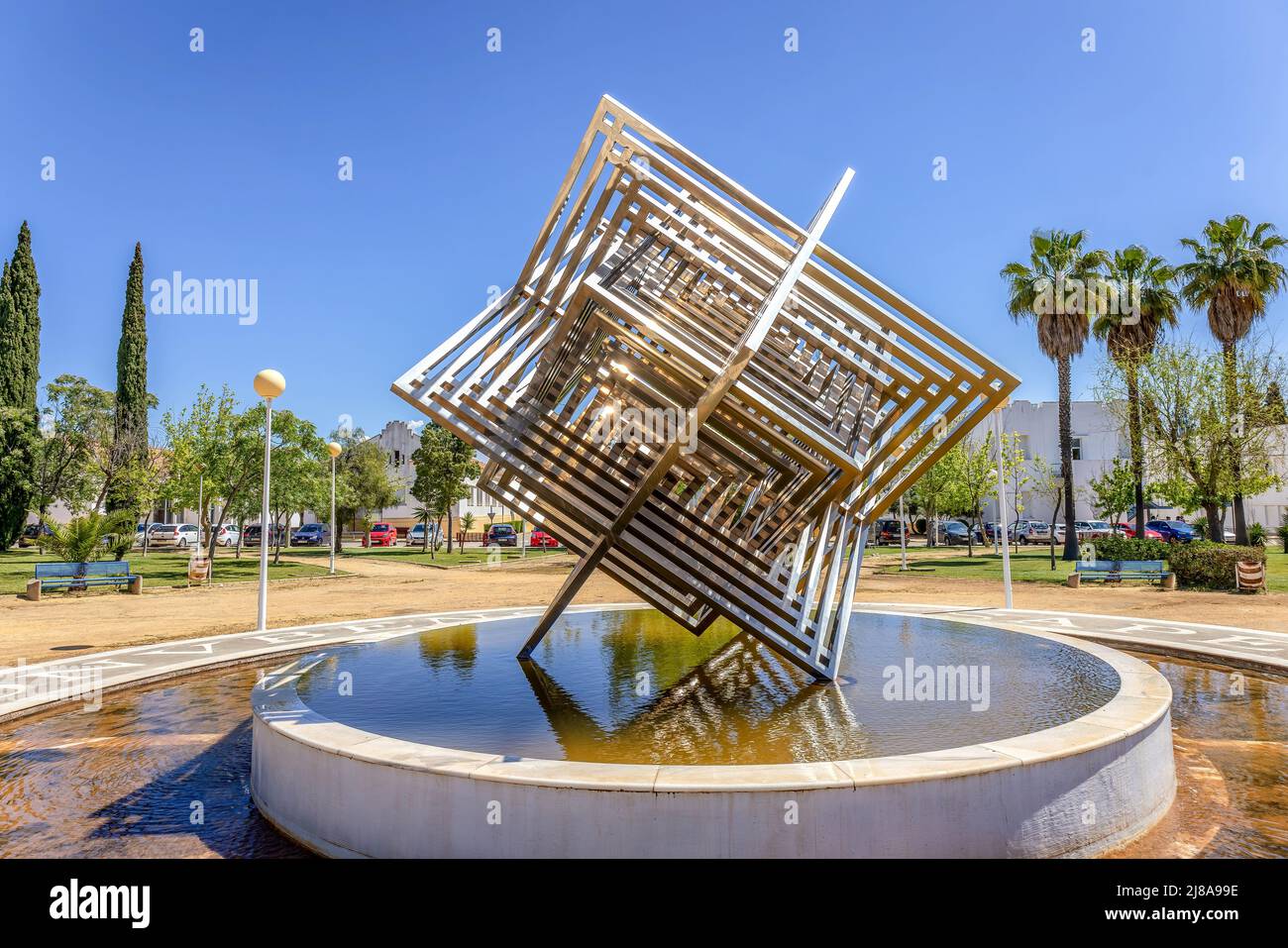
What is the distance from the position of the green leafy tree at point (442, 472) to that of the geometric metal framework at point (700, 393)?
135 ft

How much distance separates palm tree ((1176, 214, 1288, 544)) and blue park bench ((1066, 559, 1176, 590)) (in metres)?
13.3

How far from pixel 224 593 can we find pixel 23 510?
3458cm

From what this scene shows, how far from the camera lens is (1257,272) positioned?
112 feet

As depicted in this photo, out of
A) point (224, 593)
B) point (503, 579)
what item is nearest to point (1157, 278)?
point (503, 579)

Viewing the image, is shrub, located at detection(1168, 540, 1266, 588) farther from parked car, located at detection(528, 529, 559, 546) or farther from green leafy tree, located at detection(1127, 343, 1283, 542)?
parked car, located at detection(528, 529, 559, 546)

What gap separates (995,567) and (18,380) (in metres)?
54.9

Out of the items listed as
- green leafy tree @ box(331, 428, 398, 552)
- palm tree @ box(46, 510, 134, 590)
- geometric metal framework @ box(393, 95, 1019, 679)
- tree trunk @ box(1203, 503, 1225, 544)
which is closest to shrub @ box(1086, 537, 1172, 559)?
tree trunk @ box(1203, 503, 1225, 544)

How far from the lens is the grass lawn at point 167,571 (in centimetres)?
2716

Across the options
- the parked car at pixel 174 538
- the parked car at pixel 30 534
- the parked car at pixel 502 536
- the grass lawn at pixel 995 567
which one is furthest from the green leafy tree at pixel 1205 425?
the parked car at pixel 30 534

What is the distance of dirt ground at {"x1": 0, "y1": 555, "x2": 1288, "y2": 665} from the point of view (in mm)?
15453

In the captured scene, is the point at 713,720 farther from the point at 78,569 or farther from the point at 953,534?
the point at 953,534

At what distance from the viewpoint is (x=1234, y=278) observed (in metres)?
34.2

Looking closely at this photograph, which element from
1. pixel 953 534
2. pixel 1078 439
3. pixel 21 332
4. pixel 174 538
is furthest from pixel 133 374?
pixel 1078 439
